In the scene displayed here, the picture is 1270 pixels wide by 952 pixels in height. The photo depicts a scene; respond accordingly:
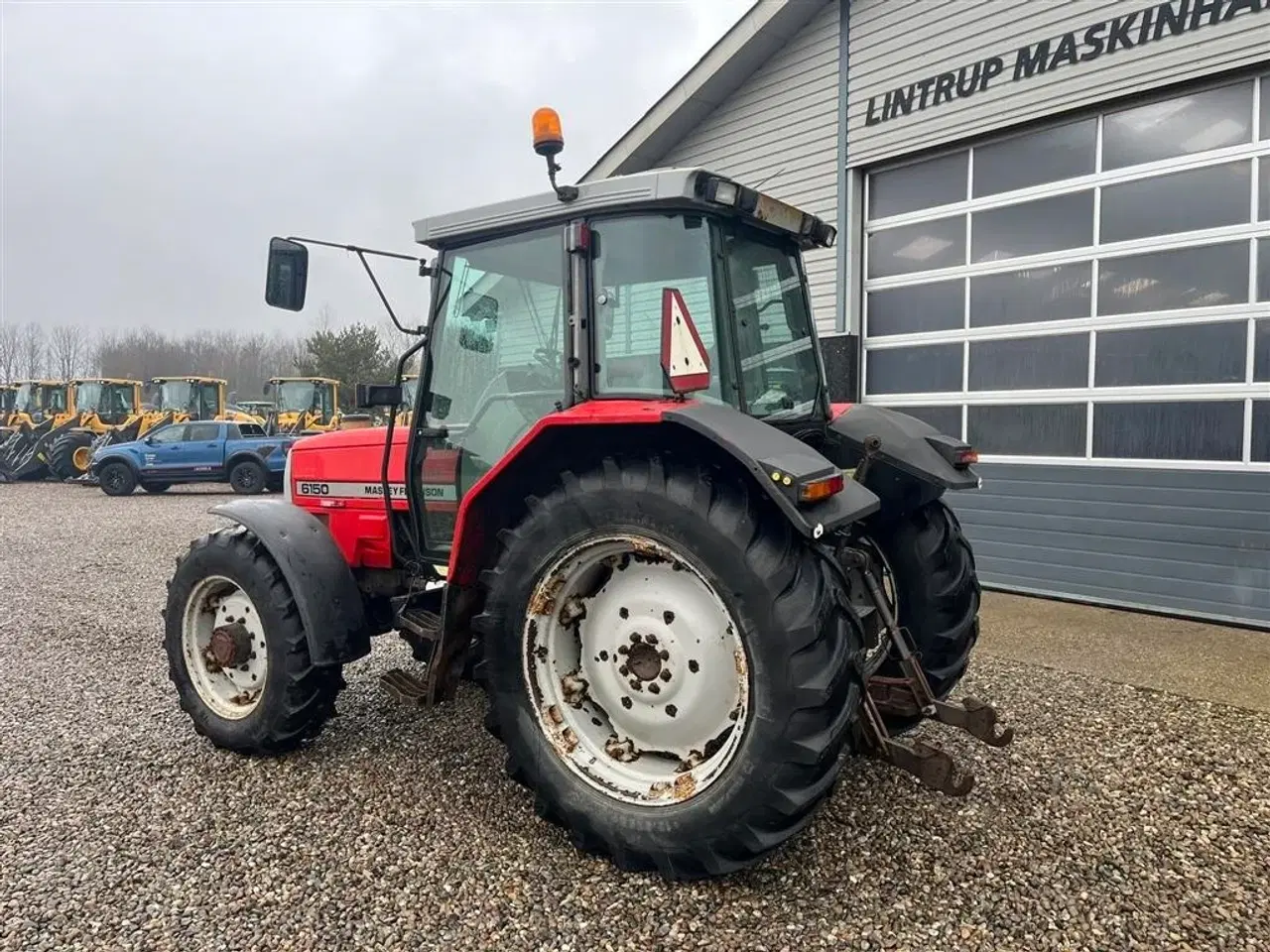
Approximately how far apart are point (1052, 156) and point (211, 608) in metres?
6.14

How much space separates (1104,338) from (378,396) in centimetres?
503

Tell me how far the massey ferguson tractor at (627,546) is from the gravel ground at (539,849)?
219 mm

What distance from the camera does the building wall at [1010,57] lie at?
511 centimetres

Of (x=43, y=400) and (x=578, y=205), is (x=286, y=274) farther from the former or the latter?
(x=43, y=400)

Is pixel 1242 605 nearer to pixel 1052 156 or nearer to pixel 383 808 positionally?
pixel 1052 156

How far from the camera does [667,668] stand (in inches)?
96.9

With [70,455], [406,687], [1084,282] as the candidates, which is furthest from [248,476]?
[1084,282]

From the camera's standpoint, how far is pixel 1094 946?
212cm

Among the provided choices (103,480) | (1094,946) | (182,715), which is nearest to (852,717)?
(1094,946)

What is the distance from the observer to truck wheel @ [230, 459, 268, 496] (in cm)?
1636

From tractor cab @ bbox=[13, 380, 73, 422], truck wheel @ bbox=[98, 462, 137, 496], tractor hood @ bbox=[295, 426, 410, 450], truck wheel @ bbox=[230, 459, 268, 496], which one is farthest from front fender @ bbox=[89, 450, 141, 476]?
tractor hood @ bbox=[295, 426, 410, 450]

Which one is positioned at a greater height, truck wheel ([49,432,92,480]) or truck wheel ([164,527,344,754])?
truck wheel ([49,432,92,480])

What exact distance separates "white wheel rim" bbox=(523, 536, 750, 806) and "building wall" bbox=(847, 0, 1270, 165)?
5.22m

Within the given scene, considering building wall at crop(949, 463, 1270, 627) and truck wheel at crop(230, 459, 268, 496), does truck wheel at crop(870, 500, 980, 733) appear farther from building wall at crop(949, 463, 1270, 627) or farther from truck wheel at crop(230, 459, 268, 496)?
truck wheel at crop(230, 459, 268, 496)
